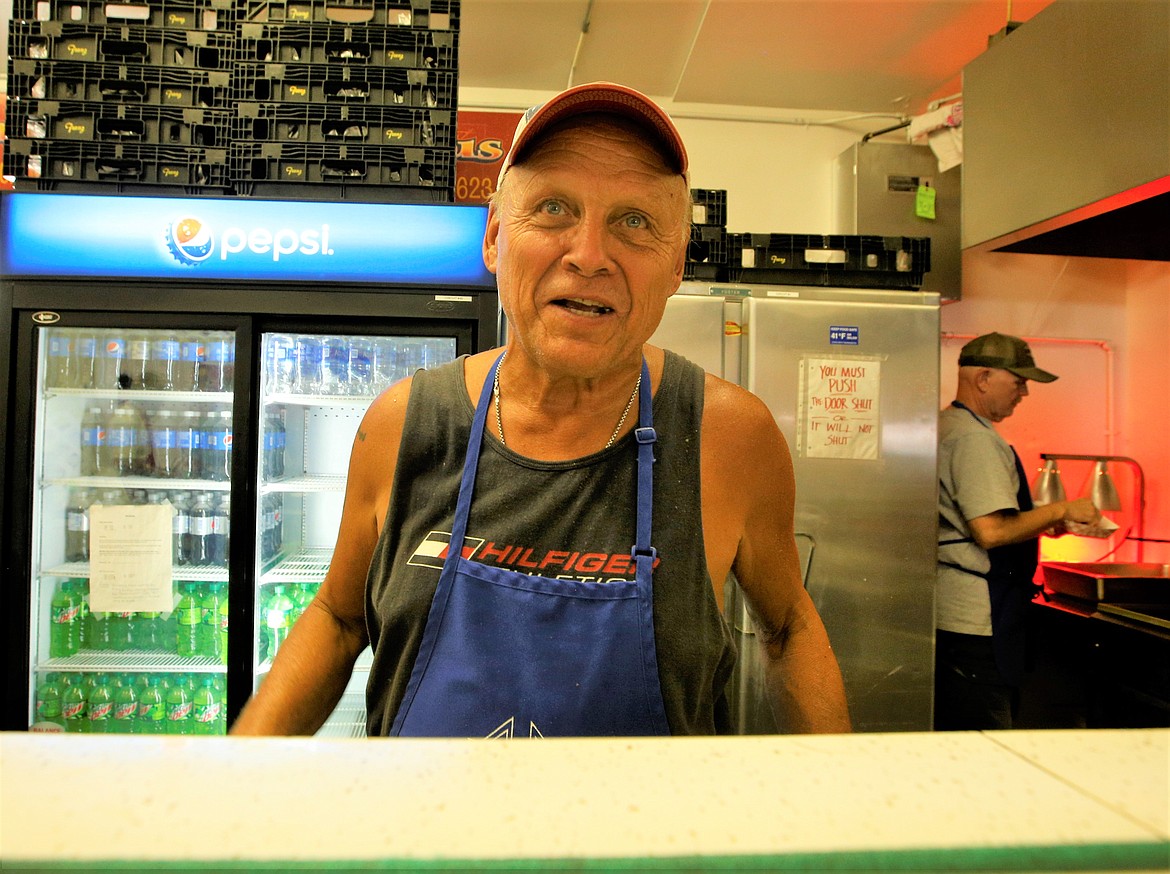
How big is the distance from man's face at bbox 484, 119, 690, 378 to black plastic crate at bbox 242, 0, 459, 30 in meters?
2.00

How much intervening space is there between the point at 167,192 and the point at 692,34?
2.53 metres

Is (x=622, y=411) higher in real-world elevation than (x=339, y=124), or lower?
lower

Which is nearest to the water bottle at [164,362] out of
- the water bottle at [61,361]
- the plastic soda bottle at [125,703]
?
the water bottle at [61,361]

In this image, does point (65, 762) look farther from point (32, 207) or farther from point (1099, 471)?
point (1099, 471)

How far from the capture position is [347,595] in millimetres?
1285

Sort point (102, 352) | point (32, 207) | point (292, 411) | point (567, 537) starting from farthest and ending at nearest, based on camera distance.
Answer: point (292, 411)
point (102, 352)
point (32, 207)
point (567, 537)

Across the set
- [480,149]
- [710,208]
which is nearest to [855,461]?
[710,208]

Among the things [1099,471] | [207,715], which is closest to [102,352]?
[207,715]

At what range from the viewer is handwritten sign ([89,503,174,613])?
2990mm

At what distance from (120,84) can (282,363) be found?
119 cm

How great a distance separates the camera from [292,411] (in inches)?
130

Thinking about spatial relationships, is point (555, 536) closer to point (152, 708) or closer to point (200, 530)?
point (200, 530)

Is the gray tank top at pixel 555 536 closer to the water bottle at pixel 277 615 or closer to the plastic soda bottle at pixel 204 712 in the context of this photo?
the water bottle at pixel 277 615

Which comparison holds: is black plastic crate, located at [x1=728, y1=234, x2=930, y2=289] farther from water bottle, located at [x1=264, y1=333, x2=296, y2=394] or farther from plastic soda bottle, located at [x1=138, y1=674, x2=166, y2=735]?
plastic soda bottle, located at [x1=138, y1=674, x2=166, y2=735]
